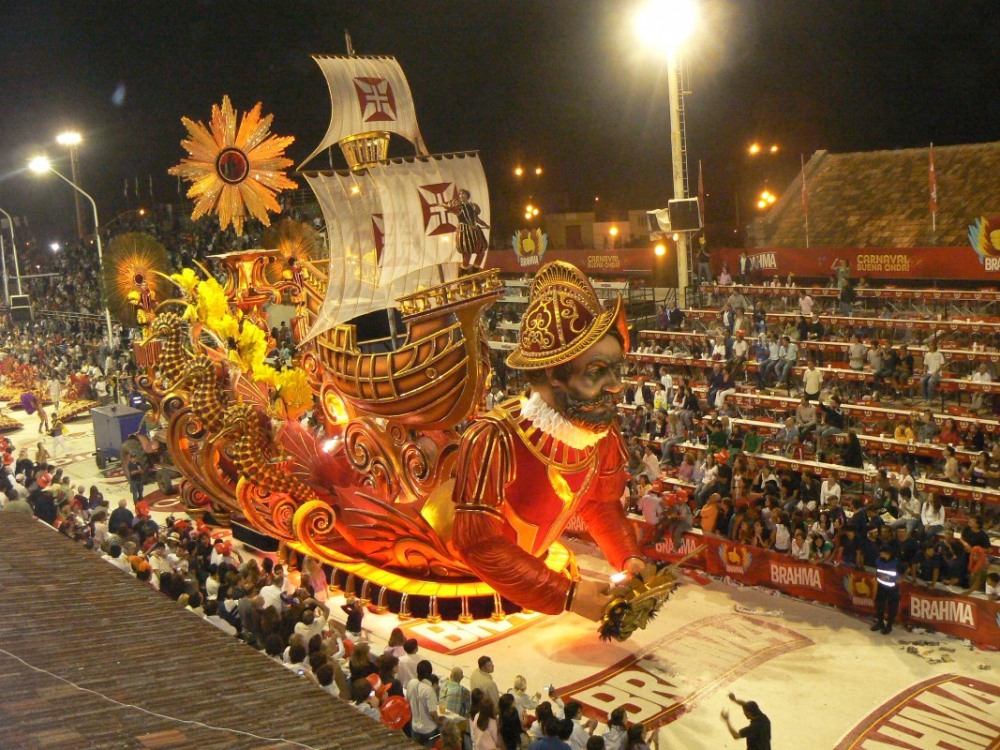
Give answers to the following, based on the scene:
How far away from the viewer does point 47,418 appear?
25625 millimetres

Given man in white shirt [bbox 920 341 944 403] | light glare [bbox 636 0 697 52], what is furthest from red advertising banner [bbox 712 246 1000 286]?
light glare [bbox 636 0 697 52]

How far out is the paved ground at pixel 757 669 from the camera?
362 inches

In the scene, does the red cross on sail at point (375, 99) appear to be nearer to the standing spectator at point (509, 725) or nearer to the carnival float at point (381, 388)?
the carnival float at point (381, 388)

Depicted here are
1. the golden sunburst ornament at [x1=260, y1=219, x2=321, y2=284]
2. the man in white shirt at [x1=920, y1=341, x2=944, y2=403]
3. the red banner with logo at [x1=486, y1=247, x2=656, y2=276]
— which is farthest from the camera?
the red banner with logo at [x1=486, y1=247, x2=656, y2=276]

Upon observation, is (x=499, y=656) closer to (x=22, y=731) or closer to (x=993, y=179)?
(x=22, y=731)

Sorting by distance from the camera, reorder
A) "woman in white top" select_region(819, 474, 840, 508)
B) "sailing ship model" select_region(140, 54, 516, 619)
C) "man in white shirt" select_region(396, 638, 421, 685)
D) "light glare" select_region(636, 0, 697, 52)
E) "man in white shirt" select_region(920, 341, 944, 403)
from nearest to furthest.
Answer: "man in white shirt" select_region(396, 638, 421, 685) < "sailing ship model" select_region(140, 54, 516, 619) < "woman in white top" select_region(819, 474, 840, 508) < "man in white shirt" select_region(920, 341, 944, 403) < "light glare" select_region(636, 0, 697, 52)

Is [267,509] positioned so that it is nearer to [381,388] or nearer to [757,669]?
[381,388]

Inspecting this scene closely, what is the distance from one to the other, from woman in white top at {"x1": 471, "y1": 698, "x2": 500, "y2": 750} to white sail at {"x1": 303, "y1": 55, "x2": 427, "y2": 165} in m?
10.4

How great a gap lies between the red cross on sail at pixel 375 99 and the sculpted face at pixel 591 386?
834cm

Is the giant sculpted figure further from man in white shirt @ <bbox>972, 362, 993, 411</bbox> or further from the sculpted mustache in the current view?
man in white shirt @ <bbox>972, 362, 993, 411</bbox>

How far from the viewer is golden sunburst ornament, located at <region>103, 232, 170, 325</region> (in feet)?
51.4

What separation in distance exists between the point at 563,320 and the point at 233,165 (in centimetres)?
685

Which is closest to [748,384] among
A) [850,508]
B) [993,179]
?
[850,508]

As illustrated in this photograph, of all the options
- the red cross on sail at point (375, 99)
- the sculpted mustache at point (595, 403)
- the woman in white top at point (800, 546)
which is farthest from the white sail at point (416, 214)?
the woman in white top at point (800, 546)
